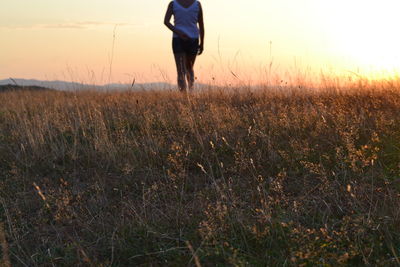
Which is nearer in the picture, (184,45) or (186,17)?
(186,17)

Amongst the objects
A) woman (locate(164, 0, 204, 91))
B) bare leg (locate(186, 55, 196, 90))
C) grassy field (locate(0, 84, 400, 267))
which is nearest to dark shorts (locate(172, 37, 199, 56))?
woman (locate(164, 0, 204, 91))

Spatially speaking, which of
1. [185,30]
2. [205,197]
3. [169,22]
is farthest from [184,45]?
[205,197]

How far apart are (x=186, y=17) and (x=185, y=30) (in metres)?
0.23

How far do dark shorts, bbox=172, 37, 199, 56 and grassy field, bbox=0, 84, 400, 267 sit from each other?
3.09 m

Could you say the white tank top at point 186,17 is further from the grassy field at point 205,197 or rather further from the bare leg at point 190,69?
the grassy field at point 205,197

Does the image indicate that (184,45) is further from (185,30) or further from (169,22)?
(169,22)

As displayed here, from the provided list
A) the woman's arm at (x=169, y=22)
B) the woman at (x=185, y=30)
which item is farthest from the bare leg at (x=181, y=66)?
the woman's arm at (x=169, y=22)

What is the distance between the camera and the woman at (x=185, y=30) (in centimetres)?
745

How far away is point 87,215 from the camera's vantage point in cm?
280

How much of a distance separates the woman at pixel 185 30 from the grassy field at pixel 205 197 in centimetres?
308

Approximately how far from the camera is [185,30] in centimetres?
747

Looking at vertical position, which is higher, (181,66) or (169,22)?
(169,22)

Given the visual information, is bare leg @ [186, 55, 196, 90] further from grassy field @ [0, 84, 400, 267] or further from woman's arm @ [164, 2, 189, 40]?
grassy field @ [0, 84, 400, 267]

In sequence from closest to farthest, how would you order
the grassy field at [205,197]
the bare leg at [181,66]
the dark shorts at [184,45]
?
1. the grassy field at [205,197]
2. the dark shorts at [184,45]
3. the bare leg at [181,66]
